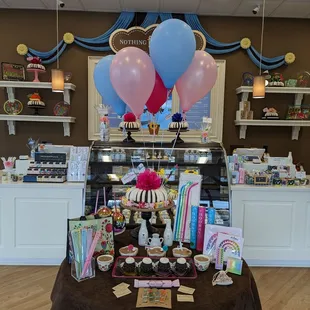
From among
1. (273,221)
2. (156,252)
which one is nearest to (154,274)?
(156,252)

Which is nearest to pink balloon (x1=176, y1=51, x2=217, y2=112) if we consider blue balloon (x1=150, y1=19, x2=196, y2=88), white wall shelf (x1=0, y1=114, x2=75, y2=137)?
blue balloon (x1=150, y1=19, x2=196, y2=88)

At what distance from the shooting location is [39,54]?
4.58 metres

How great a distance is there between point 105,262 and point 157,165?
1.50 metres

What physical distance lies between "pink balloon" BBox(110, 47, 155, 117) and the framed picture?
9.55ft

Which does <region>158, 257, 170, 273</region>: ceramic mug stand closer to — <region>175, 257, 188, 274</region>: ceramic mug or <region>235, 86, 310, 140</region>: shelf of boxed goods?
<region>175, 257, 188, 274</region>: ceramic mug

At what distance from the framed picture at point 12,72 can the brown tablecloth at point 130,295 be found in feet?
11.6

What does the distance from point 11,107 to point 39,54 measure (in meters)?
0.89

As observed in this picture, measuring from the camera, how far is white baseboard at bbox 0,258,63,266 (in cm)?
330

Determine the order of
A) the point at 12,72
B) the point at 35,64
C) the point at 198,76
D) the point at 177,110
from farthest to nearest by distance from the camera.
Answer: the point at 177,110 → the point at 12,72 → the point at 35,64 → the point at 198,76

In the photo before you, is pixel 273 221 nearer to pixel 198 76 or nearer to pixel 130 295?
pixel 198 76

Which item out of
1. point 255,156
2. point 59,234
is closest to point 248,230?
point 255,156

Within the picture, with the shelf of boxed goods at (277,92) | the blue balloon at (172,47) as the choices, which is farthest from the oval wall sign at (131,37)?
the blue balloon at (172,47)

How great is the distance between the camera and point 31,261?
3320mm

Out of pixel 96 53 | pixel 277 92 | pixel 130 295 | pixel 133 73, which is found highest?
pixel 96 53
